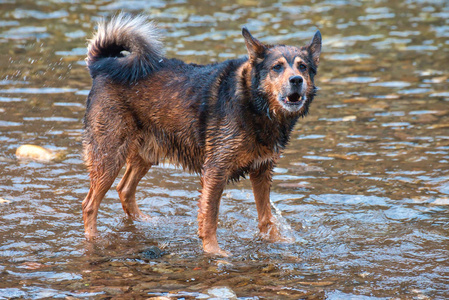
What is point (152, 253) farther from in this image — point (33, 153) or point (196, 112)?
point (33, 153)

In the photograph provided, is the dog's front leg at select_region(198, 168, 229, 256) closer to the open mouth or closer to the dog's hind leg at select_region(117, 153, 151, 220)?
the open mouth

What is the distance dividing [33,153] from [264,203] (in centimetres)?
339

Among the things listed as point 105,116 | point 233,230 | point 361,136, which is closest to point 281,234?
point 233,230

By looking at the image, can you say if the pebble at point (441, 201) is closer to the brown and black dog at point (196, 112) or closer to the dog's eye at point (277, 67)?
the brown and black dog at point (196, 112)

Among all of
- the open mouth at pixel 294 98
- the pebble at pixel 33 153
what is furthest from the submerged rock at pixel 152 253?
the pebble at pixel 33 153

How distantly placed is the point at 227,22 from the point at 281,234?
359 inches

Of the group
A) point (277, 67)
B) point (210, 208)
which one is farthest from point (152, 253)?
point (277, 67)

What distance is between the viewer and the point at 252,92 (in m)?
5.57

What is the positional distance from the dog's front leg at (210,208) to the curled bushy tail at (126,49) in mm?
1255

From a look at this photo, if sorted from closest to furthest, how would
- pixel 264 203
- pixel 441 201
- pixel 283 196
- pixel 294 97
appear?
pixel 294 97 < pixel 264 203 < pixel 441 201 < pixel 283 196

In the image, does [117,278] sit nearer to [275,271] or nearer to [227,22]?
[275,271]

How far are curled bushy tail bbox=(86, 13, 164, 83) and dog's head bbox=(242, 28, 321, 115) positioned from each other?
3.76ft

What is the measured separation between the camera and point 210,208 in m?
5.83

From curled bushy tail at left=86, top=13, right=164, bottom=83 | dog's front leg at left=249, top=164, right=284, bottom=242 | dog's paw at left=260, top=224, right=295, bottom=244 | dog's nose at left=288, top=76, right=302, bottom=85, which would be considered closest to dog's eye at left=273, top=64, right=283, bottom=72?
dog's nose at left=288, top=76, right=302, bottom=85
